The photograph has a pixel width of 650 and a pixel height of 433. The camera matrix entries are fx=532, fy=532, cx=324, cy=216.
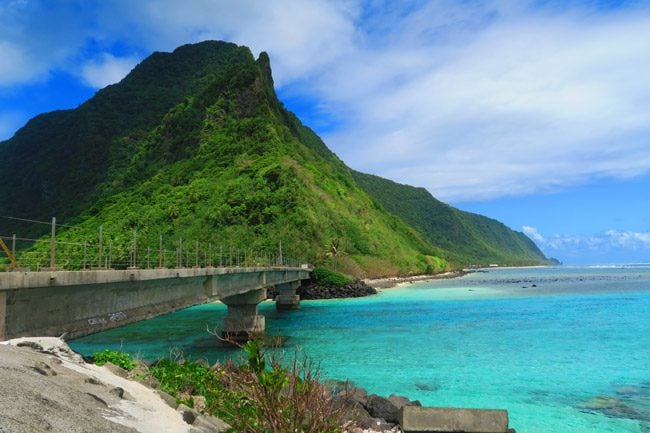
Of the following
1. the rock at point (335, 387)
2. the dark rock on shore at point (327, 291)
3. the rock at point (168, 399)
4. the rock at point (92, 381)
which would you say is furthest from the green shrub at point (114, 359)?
the dark rock on shore at point (327, 291)

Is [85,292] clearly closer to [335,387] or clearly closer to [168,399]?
[168,399]

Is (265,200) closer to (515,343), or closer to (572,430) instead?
(515,343)

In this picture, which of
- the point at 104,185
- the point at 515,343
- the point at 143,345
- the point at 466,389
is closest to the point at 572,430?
the point at 466,389

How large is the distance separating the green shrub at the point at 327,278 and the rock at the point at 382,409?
64479 millimetres

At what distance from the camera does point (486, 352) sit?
27.0m

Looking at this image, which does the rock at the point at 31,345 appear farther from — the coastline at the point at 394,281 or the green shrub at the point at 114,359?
the coastline at the point at 394,281

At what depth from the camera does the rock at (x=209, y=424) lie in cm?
860

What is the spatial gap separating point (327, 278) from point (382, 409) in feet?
217

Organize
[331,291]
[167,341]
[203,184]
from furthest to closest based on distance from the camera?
1. [203,184]
2. [331,291]
3. [167,341]

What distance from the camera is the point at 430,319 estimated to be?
4397 centimetres

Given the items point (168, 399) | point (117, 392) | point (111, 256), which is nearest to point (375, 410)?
point (168, 399)

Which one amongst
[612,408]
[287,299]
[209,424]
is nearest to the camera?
[209,424]

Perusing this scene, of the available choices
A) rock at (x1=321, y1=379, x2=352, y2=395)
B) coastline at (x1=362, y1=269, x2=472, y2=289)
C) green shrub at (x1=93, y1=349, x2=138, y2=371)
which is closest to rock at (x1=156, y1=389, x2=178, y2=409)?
green shrub at (x1=93, y1=349, x2=138, y2=371)

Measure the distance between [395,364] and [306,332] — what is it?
46.8 ft
